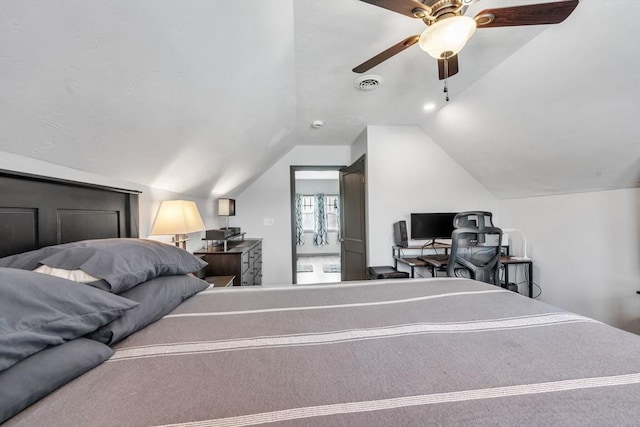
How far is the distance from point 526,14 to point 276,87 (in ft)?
5.30

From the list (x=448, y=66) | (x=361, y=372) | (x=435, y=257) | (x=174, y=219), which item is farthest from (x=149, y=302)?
(x=435, y=257)

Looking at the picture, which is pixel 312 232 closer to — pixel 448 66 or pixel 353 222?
pixel 353 222

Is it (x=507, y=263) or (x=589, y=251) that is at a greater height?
(x=589, y=251)

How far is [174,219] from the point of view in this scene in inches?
71.2

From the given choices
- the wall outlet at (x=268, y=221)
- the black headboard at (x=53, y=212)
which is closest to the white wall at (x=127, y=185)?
the black headboard at (x=53, y=212)

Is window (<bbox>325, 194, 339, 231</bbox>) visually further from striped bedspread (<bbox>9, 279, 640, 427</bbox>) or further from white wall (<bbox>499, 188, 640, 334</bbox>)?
striped bedspread (<bbox>9, 279, 640, 427</bbox>)

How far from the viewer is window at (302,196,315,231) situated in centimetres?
811

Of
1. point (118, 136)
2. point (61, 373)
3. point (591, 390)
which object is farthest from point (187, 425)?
point (118, 136)

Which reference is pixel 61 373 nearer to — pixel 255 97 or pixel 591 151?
pixel 255 97

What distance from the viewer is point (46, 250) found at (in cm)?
94

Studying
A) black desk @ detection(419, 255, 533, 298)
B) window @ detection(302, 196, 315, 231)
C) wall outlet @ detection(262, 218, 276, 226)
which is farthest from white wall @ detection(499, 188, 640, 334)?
window @ detection(302, 196, 315, 231)

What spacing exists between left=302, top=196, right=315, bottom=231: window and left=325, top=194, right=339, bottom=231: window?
526 mm

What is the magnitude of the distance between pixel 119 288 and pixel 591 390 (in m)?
1.41

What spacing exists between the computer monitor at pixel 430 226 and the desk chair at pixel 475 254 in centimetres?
94
